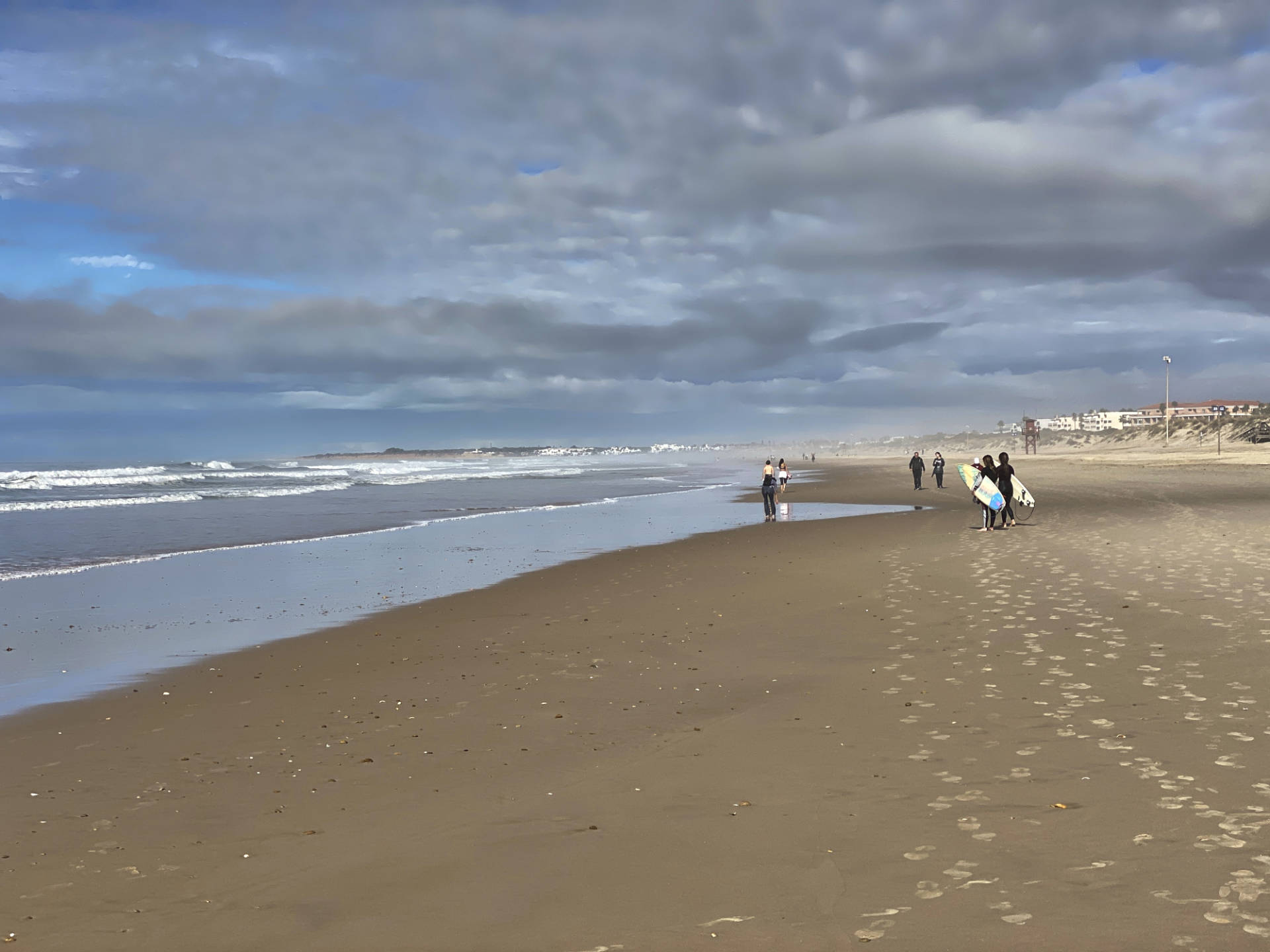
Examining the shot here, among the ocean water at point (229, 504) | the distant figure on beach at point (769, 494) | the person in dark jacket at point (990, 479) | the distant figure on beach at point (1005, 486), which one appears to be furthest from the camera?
the distant figure on beach at point (769, 494)

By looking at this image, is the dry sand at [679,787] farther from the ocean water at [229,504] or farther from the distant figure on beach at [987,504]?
the ocean water at [229,504]

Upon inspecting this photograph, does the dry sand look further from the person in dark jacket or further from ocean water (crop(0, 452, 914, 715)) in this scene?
the person in dark jacket

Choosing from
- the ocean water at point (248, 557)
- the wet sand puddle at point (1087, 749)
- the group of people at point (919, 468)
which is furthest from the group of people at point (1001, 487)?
the group of people at point (919, 468)

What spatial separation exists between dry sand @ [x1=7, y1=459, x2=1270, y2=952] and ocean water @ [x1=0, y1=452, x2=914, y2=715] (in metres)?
1.75

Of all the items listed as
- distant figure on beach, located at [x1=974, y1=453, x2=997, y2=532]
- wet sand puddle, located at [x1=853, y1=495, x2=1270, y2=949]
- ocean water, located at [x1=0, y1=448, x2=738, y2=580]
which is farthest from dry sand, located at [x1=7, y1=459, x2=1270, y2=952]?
ocean water, located at [x1=0, y1=448, x2=738, y2=580]

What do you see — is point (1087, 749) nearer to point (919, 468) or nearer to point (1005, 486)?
point (1005, 486)

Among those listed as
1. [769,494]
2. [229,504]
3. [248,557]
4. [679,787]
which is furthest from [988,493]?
[229,504]

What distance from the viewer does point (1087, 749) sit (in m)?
7.54

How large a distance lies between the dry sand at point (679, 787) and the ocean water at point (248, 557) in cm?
175

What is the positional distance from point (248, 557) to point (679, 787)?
67.7 feet

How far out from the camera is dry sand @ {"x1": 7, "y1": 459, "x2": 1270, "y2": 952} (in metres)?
5.09

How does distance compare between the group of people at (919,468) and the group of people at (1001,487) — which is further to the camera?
the group of people at (919,468)

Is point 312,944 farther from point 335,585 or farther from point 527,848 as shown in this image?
point 335,585

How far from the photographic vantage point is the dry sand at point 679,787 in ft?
16.7
